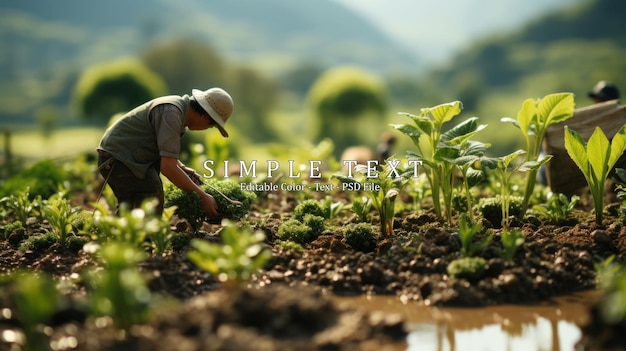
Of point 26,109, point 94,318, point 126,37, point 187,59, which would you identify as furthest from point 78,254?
point 126,37

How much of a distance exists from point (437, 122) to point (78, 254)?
3.37m

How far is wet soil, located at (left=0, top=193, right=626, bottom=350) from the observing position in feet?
10.6

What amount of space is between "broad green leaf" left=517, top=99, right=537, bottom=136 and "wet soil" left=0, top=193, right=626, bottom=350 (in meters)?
0.88

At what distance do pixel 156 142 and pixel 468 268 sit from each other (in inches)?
110

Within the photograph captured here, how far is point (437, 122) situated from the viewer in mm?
5977

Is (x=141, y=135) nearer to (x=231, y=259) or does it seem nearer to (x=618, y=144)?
(x=231, y=259)

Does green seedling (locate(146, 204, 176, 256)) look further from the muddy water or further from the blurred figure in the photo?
the blurred figure

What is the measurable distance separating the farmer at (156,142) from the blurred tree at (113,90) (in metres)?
21.6

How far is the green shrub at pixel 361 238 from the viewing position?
18.0ft

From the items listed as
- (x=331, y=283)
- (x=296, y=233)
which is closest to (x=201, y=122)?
(x=296, y=233)

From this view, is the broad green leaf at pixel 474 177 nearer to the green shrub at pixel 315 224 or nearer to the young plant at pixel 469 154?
the young plant at pixel 469 154

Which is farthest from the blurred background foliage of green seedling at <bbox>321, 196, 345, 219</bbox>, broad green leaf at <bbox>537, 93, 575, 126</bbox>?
broad green leaf at <bbox>537, 93, 575, 126</bbox>

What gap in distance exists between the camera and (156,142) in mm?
5664

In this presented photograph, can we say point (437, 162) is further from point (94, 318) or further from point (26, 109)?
point (26, 109)
